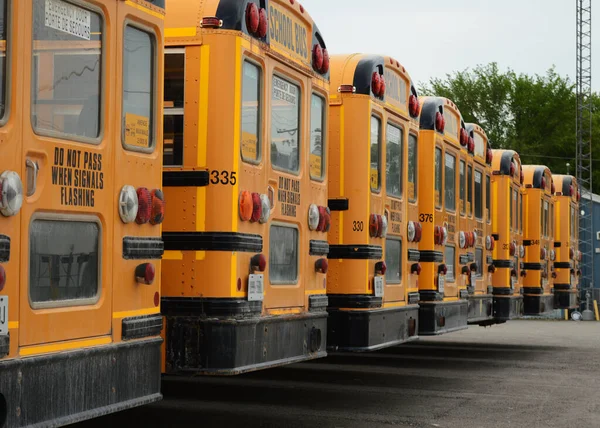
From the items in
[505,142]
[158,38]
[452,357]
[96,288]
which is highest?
[505,142]

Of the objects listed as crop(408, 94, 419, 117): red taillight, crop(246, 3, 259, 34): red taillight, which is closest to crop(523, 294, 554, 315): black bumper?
crop(408, 94, 419, 117): red taillight

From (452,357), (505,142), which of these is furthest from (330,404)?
(505,142)

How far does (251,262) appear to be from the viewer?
22.0ft

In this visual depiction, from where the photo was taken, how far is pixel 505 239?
51.2 ft

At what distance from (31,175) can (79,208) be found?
382 mm

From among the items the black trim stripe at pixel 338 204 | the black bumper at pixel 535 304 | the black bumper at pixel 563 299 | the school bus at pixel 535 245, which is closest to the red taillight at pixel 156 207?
the black trim stripe at pixel 338 204

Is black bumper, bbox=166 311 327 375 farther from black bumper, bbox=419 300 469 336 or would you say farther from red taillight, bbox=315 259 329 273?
black bumper, bbox=419 300 469 336

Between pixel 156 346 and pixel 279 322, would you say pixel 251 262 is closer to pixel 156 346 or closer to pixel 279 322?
pixel 279 322

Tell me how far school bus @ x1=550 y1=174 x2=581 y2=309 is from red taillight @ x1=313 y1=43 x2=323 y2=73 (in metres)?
12.7

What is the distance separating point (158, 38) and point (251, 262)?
5.38ft

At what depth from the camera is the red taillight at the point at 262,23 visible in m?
6.81

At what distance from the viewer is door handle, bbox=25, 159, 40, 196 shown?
448cm

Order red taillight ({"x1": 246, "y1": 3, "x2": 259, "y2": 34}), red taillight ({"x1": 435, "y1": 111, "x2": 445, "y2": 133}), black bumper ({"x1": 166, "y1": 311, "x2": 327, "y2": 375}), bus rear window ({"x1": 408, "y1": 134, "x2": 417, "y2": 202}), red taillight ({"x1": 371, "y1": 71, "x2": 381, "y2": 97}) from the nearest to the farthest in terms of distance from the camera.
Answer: black bumper ({"x1": 166, "y1": 311, "x2": 327, "y2": 375}), red taillight ({"x1": 246, "y1": 3, "x2": 259, "y2": 34}), red taillight ({"x1": 371, "y1": 71, "x2": 381, "y2": 97}), bus rear window ({"x1": 408, "y1": 134, "x2": 417, "y2": 202}), red taillight ({"x1": 435, "y1": 111, "x2": 445, "y2": 133})

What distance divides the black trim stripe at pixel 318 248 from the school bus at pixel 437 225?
11.3 feet
